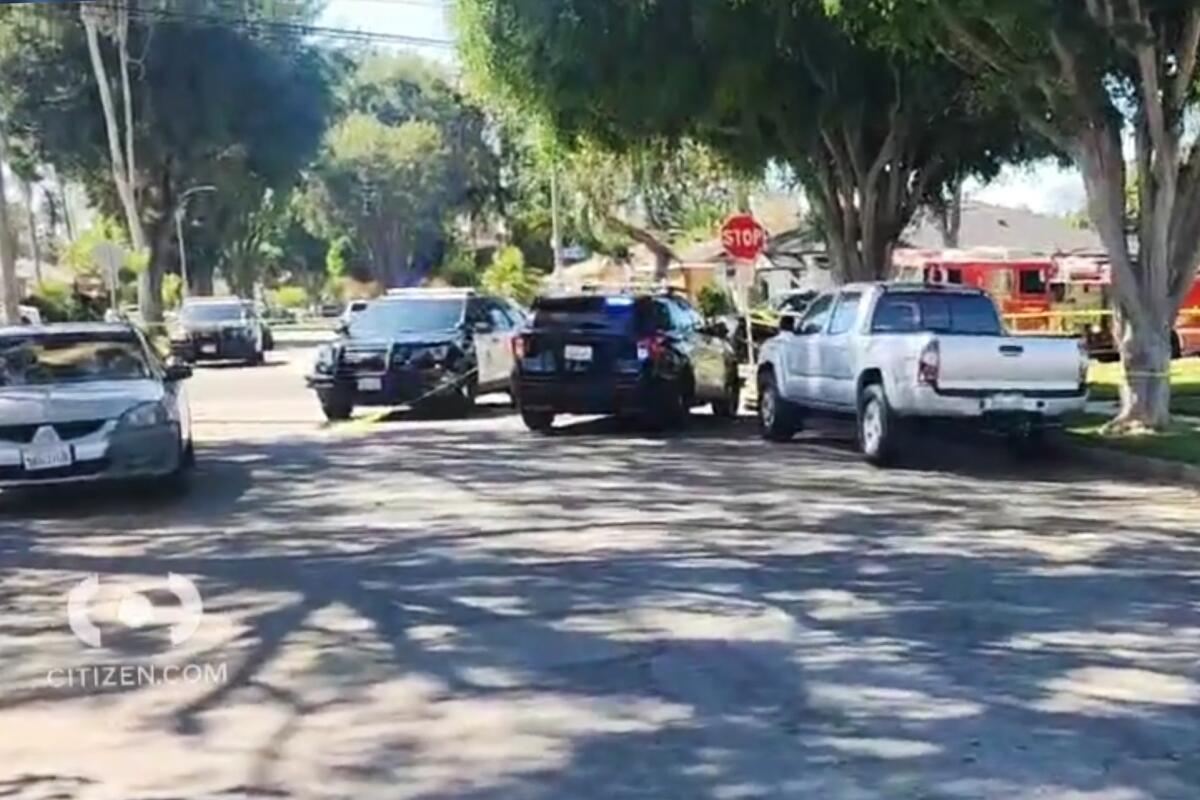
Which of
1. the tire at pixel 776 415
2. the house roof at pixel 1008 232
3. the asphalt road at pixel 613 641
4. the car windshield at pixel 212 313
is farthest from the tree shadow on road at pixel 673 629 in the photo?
the house roof at pixel 1008 232

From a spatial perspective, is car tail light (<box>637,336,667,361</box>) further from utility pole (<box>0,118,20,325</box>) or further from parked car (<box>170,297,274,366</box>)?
parked car (<box>170,297,274,366</box>)

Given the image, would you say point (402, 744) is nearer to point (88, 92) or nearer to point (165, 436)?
point (165, 436)

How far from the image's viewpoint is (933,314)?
669 inches

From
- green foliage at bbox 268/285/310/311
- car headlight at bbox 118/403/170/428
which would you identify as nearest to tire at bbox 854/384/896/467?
car headlight at bbox 118/403/170/428

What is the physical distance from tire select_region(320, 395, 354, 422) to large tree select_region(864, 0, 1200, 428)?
910 centimetres

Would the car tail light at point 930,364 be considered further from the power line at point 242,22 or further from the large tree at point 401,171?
the large tree at point 401,171

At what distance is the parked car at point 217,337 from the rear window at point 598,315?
23976mm

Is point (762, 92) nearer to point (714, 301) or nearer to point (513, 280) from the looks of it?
point (714, 301)

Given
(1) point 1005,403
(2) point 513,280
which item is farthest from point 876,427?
(2) point 513,280

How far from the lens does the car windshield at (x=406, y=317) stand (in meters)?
23.1

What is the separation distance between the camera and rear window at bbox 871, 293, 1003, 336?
1697 centimetres

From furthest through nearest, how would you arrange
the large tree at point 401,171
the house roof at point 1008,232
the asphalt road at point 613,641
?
the large tree at point 401,171 < the house roof at point 1008,232 < the asphalt road at point 613,641

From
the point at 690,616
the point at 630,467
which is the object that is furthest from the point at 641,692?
the point at 630,467

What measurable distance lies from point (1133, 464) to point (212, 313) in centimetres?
3164
